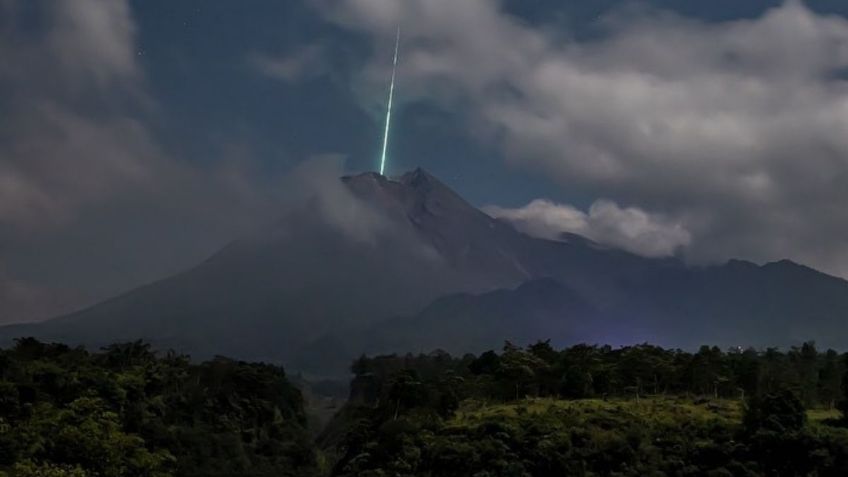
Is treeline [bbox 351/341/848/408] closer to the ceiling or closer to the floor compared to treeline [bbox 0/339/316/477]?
closer to the ceiling

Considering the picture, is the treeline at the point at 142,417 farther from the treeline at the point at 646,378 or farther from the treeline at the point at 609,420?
the treeline at the point at 646,378

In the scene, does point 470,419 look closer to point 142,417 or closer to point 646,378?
point 646,378

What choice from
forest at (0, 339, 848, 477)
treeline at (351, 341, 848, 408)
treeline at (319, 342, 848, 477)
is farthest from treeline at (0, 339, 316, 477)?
treeline at (351, 341, 848, 408)

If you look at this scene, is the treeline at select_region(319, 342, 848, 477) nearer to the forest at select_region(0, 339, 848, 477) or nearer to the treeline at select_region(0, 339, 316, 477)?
the forest at select_region(0, 339, 848, 477)

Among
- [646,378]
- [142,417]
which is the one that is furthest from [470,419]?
[142,417]

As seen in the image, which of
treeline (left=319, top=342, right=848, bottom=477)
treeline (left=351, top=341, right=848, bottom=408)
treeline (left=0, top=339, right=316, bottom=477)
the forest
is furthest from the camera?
treeline (left=351, top=341, right=848, bottom=408)

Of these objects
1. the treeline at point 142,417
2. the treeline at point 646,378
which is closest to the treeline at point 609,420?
the treeline at point 646,378
